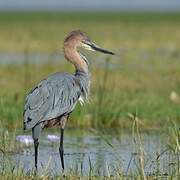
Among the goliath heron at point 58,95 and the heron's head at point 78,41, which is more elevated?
the heron's head at point 78,41

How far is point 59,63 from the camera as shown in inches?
746

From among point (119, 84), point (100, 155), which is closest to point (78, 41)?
point (100, 155)

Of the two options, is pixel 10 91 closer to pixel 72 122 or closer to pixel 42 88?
pixel 72 122

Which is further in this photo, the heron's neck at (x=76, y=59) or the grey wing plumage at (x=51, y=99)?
the heron's neck at (x=76, y=59)

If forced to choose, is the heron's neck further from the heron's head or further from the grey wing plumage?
the grey wing plumage

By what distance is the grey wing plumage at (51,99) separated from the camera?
803 centimetres

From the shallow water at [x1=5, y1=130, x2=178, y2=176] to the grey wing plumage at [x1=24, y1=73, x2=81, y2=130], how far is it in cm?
44

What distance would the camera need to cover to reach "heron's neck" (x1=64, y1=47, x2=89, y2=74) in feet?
29.1

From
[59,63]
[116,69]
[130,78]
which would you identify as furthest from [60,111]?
[59,63]

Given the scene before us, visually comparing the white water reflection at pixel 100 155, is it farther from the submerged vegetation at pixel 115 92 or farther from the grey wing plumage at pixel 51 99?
the grey wing plumage at pixel 51 99

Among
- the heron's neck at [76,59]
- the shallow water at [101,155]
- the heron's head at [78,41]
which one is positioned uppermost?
the heron's head at [78,41]

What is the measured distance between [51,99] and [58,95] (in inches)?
4.5

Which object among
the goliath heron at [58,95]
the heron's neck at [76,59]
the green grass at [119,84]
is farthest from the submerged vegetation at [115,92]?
the heron's neck at [76,59]

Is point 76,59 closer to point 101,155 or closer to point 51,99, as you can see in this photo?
point 51,99
